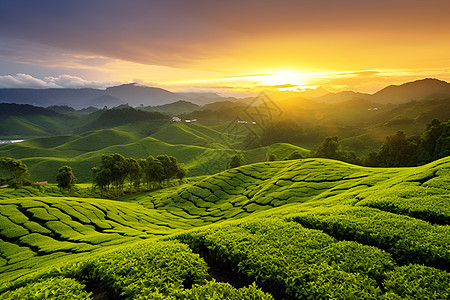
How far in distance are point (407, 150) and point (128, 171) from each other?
272 feet

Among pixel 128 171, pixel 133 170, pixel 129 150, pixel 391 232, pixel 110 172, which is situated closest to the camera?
pixel 391 232

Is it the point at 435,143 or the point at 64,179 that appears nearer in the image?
the point at 64,179

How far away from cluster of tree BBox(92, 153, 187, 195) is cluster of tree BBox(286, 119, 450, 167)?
43.3 m

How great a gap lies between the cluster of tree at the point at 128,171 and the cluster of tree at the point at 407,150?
4329cm

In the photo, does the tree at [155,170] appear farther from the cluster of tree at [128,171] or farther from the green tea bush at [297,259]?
the green tea bush at [297,259]

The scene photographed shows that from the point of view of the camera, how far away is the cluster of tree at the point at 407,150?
5700 centimetres

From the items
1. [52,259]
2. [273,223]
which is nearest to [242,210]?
[273,223]

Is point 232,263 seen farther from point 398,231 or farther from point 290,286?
point 398,231

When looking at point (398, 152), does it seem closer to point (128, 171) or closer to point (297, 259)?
point (297, 259)

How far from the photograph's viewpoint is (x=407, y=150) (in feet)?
215

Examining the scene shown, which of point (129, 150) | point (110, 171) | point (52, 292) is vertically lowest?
point (129, 150)

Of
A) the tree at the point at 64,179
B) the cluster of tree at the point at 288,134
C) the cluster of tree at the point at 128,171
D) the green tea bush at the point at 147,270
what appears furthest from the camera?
the cluster of tree at the point at 288,134

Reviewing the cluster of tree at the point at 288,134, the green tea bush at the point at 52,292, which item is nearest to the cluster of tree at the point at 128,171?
the green tea bush at the point at 52,292

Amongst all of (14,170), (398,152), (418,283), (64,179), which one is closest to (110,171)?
(64,179)
